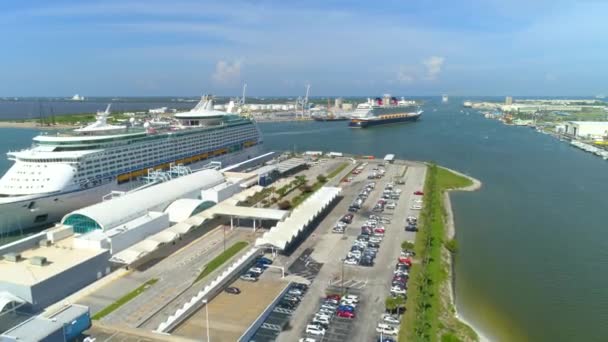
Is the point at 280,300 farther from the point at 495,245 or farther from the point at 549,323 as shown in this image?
the point at 495,245

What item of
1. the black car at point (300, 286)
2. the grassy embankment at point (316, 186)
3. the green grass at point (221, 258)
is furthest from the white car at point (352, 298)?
the grassy embankment at point (316, 186)

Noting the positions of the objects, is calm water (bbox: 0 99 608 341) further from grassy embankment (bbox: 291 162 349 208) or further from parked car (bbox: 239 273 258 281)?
grassy embankment (bbox: 291 162 349 208)

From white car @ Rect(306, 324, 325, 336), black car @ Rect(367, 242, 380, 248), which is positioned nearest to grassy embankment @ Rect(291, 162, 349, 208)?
black car @ Rect(367, 242, 380, 248)

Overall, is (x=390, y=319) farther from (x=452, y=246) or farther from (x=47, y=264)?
(x=47, y=264)

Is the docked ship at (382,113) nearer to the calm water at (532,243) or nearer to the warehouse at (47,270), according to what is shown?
the calm water at (532,243)

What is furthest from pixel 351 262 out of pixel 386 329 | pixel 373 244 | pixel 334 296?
pixel 386 329
